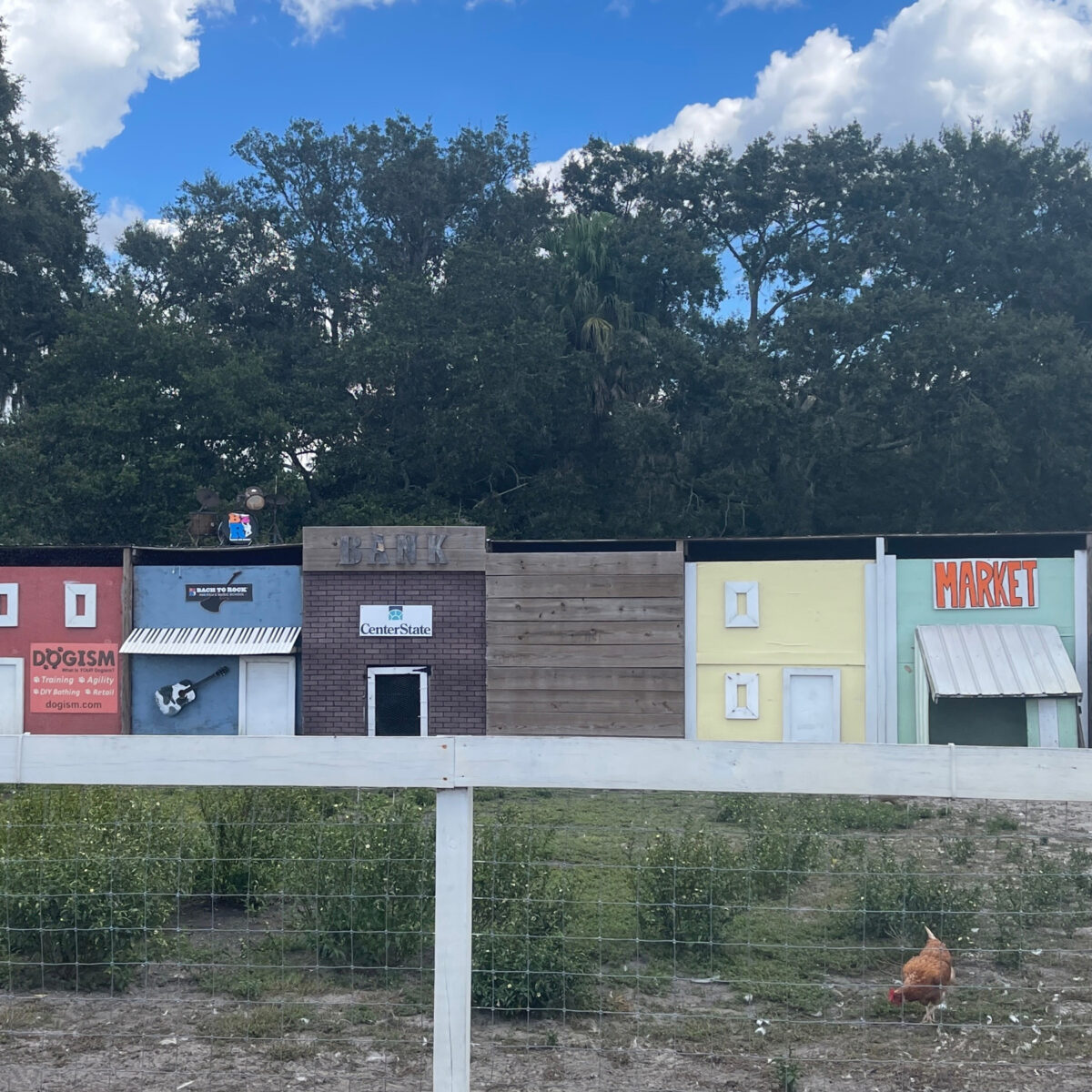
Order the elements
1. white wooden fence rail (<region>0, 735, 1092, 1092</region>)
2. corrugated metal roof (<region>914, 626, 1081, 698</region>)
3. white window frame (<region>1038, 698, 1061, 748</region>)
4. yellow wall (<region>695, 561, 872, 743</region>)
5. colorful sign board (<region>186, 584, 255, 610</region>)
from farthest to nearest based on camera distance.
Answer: colorful sign board (<region>186, 584, 255, 610</region>) < yellow wall (<region>695, 561, 872, 743</region>) < white window frame (<region>1038, 698, 1061, 748</region>) < corrugated metal roof (<region>914, 626, 1081, 698</region>) < white wooden fence rail (<region>0, 735, 1092, 1092</region>)

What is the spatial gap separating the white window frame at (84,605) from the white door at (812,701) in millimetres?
11855

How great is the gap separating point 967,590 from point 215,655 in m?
12.6

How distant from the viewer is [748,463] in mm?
32469

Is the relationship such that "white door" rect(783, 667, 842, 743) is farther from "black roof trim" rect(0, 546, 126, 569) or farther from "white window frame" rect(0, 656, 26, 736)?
"white window frame" rect(0, 656, 26, 736)

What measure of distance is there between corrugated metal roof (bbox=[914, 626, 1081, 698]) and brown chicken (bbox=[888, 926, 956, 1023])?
12927mm

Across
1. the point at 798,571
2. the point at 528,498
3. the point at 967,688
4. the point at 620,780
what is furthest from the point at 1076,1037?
the point at 528,498

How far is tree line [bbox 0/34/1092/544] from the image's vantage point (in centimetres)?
3097

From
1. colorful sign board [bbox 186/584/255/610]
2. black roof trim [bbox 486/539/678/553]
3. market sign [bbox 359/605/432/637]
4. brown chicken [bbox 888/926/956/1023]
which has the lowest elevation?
brown chicken [bbox 888/926/956/1023]

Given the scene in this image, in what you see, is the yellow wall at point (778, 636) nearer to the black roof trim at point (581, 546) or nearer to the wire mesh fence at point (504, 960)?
the black roof trim at point (581, 546)

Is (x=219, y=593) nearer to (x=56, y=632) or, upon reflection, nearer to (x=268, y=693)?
(x=268, y=693)

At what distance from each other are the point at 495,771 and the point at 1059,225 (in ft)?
121

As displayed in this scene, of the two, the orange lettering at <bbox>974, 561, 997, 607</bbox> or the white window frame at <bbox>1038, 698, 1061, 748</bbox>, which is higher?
the orange lettering at <bbox>974, 561, 997, 607</bbox>

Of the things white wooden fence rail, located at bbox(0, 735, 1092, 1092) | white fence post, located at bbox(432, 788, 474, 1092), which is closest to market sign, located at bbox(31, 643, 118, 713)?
white wooden fence rail, located at bbox(0, 735, 1092, 1092)

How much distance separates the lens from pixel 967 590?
1923cm
